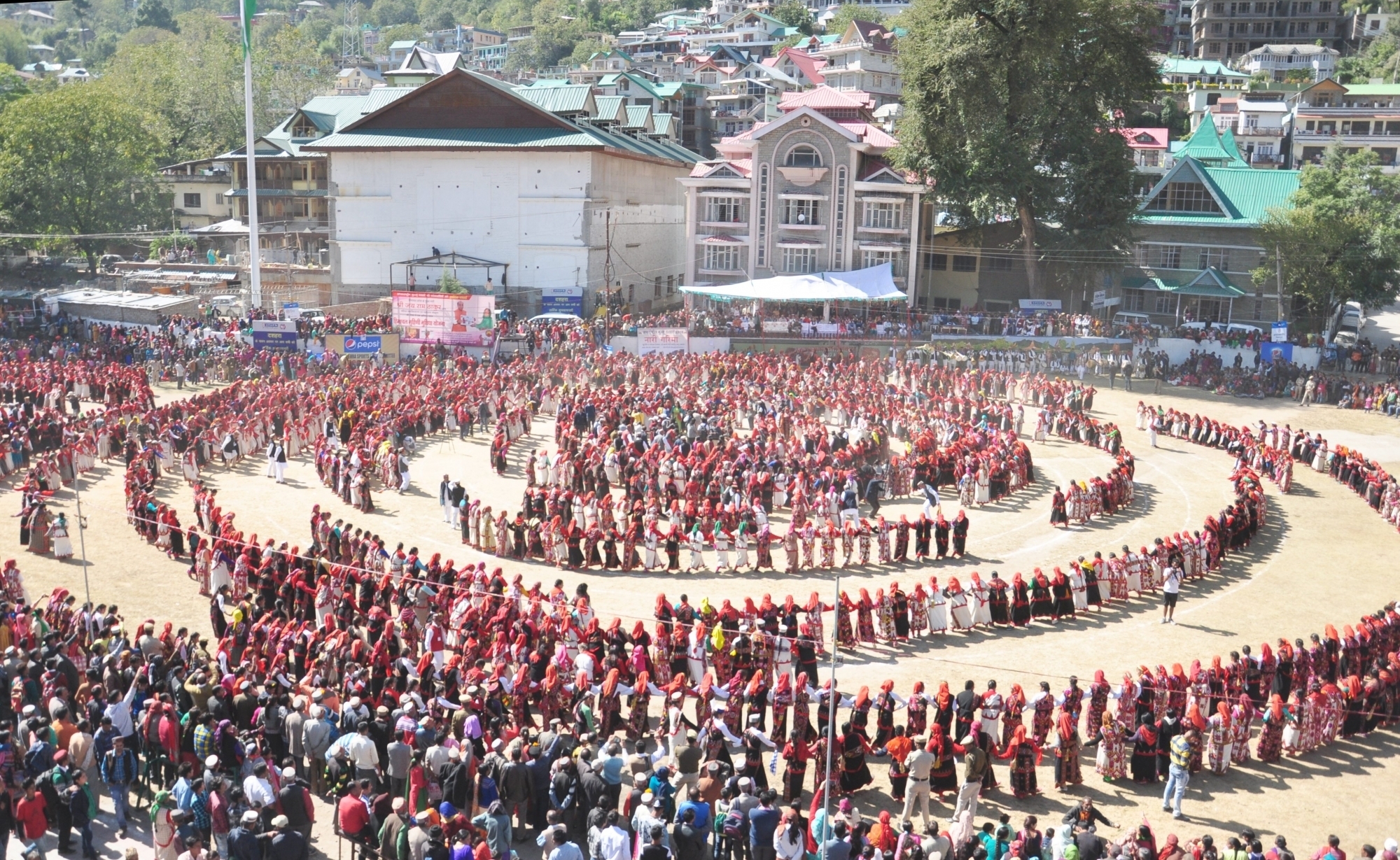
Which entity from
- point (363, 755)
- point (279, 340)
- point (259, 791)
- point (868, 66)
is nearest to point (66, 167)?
point (279, 340)

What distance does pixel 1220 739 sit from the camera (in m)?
14.4

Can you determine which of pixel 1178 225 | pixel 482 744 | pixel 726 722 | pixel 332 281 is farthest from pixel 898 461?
pixel 332 281

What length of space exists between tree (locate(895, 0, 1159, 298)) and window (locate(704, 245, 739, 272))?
835 cm

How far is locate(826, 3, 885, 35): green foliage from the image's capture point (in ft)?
394

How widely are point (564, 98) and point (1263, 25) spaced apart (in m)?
66.5

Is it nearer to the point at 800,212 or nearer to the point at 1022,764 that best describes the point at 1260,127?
the point at 800,212

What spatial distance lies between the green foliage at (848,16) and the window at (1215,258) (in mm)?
72751

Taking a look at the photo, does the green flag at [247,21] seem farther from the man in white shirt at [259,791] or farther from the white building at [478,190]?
the man in white shirt at [259,791]

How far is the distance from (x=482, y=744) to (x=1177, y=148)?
2378 inches

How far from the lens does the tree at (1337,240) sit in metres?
45.2

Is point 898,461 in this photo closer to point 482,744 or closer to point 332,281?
point 482,744

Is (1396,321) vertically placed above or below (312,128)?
below

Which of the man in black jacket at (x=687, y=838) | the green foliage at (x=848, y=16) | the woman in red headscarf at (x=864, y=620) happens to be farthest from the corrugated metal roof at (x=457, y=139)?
the green foliage at (x=848, y=16)

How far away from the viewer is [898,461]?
27609 millimetres
